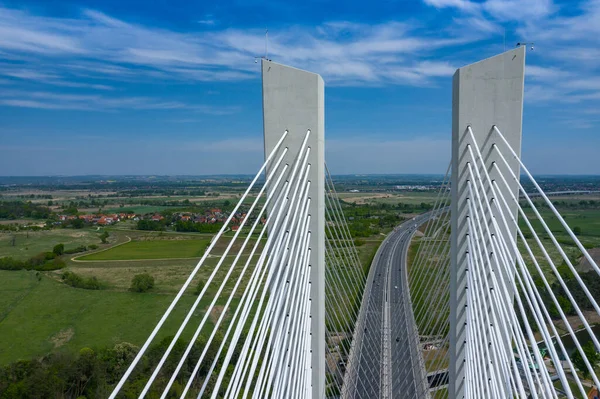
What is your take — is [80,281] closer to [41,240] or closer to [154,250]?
[154,250]

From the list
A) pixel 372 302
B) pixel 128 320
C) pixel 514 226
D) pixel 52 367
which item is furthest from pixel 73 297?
pixel 514 226

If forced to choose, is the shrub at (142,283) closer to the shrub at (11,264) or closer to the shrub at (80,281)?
the shrub at (80,281)

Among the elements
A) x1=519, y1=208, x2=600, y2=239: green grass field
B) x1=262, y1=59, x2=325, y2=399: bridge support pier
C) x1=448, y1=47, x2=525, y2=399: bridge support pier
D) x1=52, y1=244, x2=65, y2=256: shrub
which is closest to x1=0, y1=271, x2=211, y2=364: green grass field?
x1=52, y1=244, x2=65, y2=256: shrub

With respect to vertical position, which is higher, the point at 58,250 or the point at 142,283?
the point at 58,250

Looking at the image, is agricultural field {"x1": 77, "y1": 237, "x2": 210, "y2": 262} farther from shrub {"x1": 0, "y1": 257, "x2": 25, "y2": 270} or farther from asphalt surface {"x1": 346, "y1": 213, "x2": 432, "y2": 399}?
asphalt surface {"x1": 346, "y1": 213, "x2": 432, "y2": 399}

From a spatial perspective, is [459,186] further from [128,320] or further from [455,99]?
[128,320]

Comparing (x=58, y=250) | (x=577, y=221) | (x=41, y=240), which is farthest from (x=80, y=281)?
(x=577, y=221)
